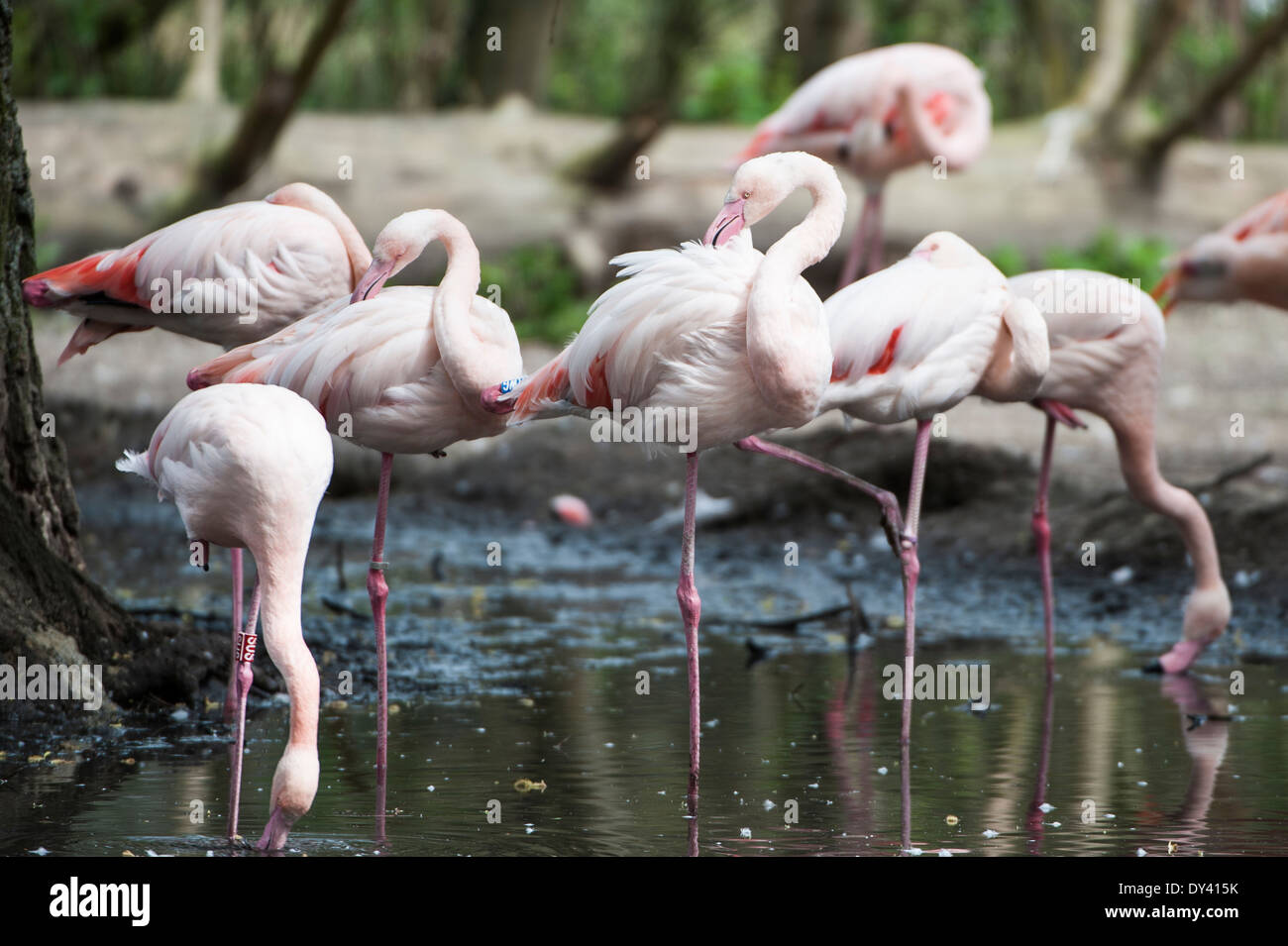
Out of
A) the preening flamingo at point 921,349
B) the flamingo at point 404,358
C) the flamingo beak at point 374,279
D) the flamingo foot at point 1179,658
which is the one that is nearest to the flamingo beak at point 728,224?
the flamingo at point 404,358

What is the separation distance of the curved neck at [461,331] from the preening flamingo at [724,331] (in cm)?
22

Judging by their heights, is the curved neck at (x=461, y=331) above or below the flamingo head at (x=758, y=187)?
below

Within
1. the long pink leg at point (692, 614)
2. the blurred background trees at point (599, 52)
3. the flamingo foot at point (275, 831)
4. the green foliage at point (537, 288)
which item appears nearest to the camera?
the flamingo foot at point (275, 831)

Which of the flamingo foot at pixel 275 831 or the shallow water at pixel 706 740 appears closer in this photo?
the flamingo foot at pixel 275 831

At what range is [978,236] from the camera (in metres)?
12.0

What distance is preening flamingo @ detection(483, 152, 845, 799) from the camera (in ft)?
12.8

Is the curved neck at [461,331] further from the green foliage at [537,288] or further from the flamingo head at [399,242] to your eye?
the green foliage at [537,288]

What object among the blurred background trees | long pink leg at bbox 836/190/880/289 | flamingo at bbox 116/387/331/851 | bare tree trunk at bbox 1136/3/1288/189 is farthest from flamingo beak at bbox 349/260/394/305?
the blurred background trees

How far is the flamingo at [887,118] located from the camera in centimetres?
844

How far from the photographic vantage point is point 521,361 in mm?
4461

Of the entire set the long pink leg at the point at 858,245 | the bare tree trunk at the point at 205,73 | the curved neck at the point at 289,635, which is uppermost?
the bare tree trunk at the point at 205,73

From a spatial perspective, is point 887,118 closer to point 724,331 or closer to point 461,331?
point 461,331

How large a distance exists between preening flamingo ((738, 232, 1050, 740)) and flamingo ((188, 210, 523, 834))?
984mm

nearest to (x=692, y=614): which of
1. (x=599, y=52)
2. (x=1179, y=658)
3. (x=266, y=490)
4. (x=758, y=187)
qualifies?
(x=758, y=187)
